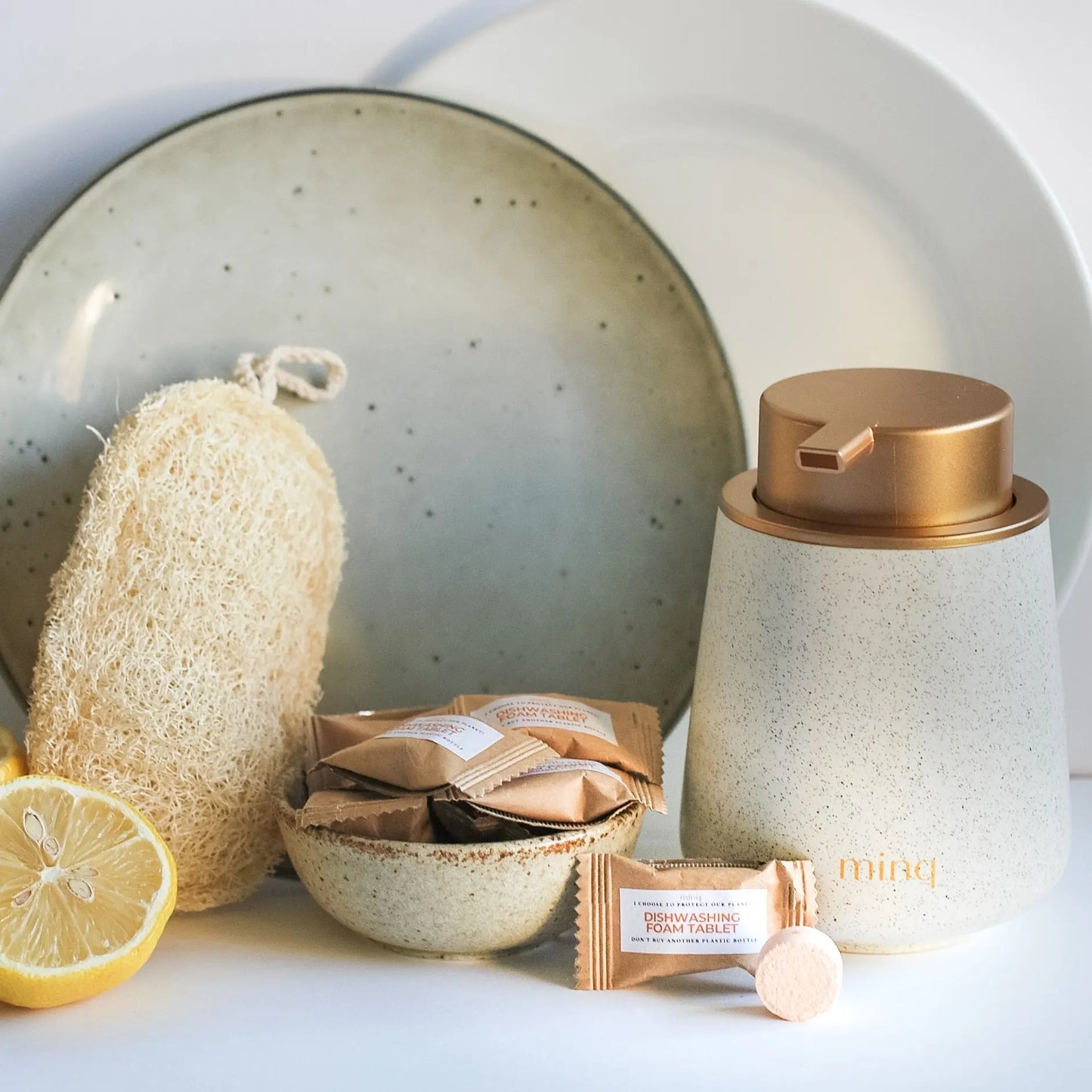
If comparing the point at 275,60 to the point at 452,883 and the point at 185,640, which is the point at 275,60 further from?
the point at 452,883

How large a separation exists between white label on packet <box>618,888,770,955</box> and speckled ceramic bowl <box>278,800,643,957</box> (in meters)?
0.03

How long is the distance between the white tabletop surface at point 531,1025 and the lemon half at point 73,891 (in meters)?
0.02

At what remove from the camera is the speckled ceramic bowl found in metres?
0.45

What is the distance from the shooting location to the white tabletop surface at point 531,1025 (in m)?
0.42

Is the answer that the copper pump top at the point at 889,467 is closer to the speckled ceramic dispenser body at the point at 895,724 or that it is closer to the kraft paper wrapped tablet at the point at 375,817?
→ the speckled ceramic dispenser body at the point at 895,724

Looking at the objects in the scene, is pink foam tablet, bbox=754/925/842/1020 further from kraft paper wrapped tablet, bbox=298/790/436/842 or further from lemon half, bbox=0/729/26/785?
lemon half, bbox=0/729/26/785

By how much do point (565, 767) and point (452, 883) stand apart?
6 centimetres

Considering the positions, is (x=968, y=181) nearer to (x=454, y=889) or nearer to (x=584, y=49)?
(x=584, y=49)

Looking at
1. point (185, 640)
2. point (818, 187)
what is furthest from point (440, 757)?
point (818, 187)

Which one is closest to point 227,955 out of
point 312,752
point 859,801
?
point 312,752

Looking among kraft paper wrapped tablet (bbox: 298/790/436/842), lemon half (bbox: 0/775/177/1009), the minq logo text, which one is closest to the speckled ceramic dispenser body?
the minq logo text

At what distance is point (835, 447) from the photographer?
413mm

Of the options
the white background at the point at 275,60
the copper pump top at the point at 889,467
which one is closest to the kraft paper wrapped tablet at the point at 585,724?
the copper pump top at the point at 889,467

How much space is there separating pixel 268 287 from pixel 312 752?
0.21 meters
